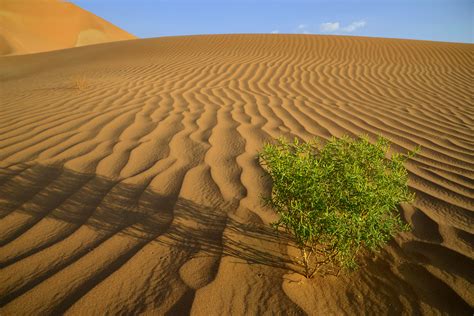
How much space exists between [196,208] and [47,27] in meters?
40.2

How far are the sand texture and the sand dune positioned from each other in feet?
87.0

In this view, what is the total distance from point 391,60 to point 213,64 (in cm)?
516

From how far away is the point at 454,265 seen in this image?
1.55 metres

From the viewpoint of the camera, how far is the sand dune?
1.38 metres

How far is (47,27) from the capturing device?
33875 millimetres

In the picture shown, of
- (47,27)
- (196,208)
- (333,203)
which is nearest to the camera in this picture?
(333,203)

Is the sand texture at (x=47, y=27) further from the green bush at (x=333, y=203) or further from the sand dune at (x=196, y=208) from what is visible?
the green bush at (x=333, y=203)

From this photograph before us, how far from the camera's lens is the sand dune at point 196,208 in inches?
54.1

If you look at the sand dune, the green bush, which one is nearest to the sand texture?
the sand dune

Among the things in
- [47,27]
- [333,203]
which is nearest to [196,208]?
[333,203]

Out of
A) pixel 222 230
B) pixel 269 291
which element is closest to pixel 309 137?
pixel 222 230

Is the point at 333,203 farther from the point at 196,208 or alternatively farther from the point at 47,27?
the point at 47,27

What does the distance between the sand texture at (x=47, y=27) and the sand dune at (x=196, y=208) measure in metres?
26.5

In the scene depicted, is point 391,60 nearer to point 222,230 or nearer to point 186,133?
point 186,133
